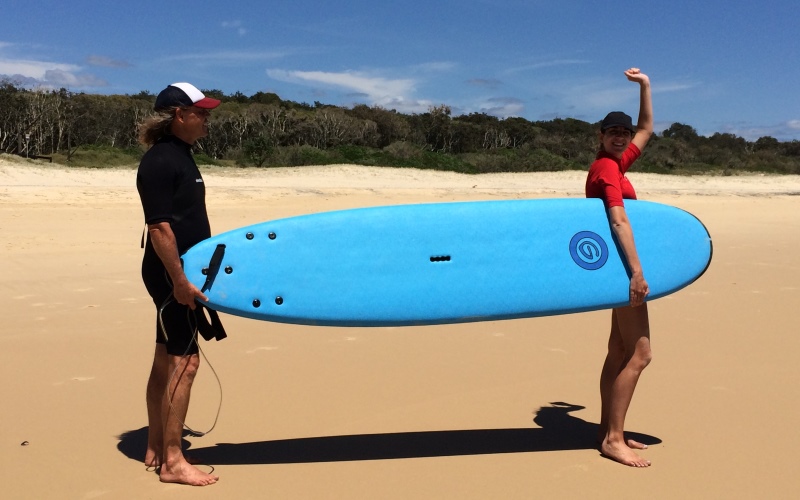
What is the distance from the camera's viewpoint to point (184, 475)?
2.81m

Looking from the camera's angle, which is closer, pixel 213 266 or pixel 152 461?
pixel 213 266

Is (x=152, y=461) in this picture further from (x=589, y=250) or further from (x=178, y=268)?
(x=589, y=250)

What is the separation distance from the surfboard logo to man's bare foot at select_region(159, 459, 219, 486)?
168 cm

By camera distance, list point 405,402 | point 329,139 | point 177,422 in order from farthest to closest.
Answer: point 329,139 → point 405,402 → point 177,422

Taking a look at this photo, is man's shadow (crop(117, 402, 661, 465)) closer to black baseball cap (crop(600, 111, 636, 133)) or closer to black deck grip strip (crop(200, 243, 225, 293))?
black deck grip strip (crop(200, 243, 225, 293))

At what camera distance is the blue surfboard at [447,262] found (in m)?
3.06

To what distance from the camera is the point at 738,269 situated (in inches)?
315

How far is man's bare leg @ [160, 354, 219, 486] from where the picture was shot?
2799 millimetres

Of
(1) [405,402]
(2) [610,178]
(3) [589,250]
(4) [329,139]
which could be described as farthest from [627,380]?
(4) [329,139]

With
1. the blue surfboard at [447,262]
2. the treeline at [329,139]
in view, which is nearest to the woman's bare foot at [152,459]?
the blue surfboard at [447,262]

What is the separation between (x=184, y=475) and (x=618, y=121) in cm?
212

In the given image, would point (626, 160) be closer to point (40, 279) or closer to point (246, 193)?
point (40, 279)

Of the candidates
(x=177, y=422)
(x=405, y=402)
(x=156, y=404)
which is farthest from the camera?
(x=405, y=402)

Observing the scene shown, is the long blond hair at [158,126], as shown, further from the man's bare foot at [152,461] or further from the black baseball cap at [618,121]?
the black baseball cap at [618,121]
